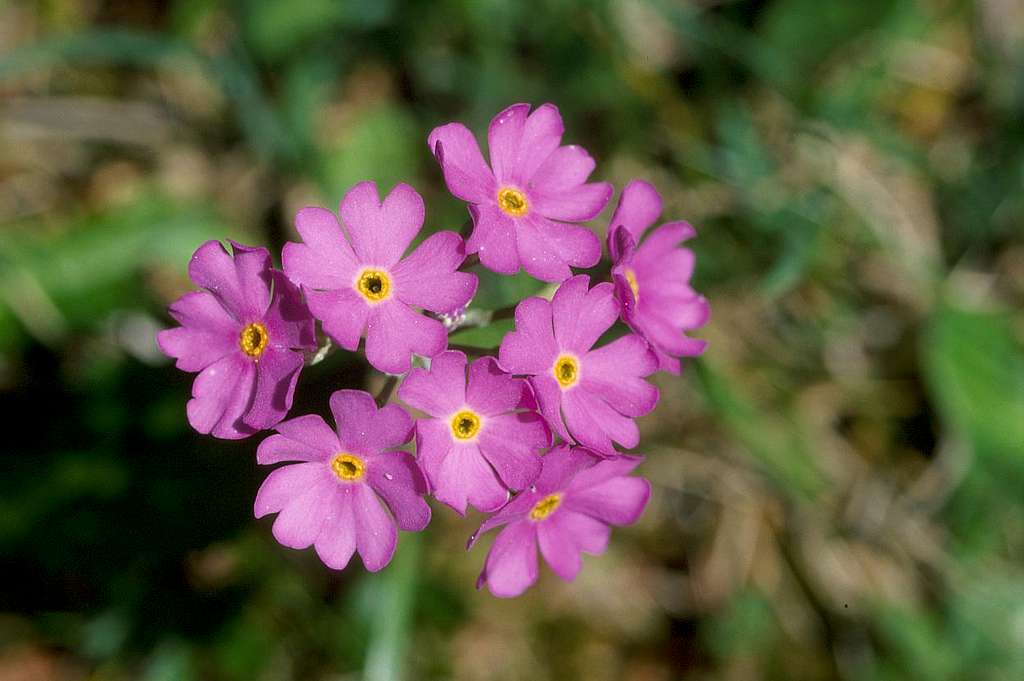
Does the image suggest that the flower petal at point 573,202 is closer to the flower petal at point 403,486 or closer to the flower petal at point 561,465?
the flower petal at point 561,465

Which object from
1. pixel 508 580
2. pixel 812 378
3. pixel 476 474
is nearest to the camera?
pixel 476 474

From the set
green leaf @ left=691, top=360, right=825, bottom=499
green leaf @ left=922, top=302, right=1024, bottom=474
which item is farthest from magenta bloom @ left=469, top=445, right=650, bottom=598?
green leaf @ left=922, top=302, right=1024, bottom=474

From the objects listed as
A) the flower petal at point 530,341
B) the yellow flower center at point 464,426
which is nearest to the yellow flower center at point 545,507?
the yellow flower center at point 464,426

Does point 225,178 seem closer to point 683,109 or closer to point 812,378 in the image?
point 683,109

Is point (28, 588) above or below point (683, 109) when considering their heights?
below

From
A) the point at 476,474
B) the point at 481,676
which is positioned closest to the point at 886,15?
the point at 476,474

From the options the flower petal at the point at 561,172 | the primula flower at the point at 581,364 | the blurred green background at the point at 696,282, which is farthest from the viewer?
the blurred green background at the point at 696,282
